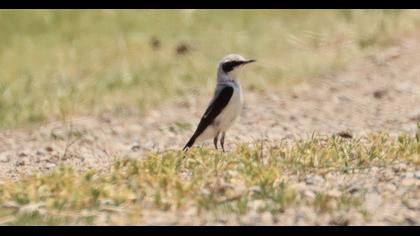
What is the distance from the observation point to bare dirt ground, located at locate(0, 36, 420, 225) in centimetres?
1067

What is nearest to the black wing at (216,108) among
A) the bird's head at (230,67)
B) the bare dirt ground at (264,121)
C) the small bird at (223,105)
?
the small bird at (223,105)

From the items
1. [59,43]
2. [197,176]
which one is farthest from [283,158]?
[59,43]

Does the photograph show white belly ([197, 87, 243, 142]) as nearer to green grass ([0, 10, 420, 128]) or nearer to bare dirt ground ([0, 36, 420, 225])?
bare dirt ground ([0, 36, 420, 225])

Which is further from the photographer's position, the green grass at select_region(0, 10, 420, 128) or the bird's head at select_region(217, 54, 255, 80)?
the green grass at select_region(0, 10, 420, 128)

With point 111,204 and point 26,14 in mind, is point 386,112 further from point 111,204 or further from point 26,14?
point 26,14

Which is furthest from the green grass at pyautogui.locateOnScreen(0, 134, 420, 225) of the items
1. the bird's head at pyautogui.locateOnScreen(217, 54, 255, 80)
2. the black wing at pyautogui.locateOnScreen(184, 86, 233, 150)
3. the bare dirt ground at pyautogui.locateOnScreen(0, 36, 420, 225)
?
the bird's head at pyautogui.locateOnScreen(217, 54, 255, 80)

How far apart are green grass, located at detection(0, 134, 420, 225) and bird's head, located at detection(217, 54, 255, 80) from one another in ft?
4.39

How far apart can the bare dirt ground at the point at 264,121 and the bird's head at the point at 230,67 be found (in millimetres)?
764

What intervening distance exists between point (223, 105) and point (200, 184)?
2.34 metres

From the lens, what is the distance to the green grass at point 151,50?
44.7 ft

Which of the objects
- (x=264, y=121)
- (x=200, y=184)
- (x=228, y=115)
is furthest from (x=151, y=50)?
(x=200, y=184)

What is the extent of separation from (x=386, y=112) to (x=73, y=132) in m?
3.60

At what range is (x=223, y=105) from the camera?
9.97 meters

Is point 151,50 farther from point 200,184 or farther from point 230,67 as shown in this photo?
point 200,184
